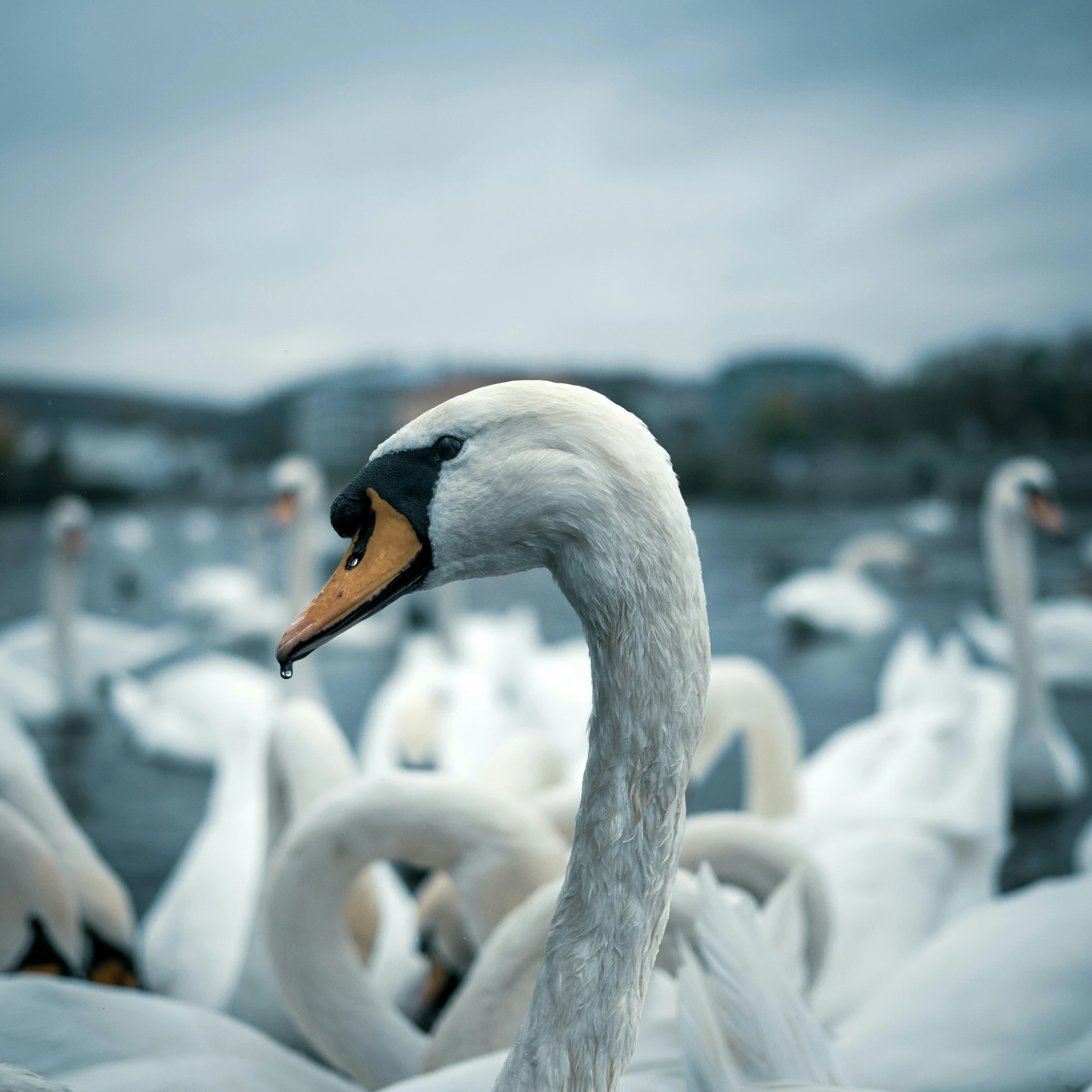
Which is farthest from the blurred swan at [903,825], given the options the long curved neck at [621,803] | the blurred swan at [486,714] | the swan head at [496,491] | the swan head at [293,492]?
the swan head at [293,492]

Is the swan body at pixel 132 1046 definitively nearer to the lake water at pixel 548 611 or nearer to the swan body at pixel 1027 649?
the lake water at pixel 548 611

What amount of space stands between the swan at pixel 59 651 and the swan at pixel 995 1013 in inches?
106

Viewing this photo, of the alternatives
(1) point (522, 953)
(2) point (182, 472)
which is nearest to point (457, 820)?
(1) point (522, 953)

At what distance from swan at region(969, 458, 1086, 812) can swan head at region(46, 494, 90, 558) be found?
288 cm

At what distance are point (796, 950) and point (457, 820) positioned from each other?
0.40 m

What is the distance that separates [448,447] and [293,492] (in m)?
2.58

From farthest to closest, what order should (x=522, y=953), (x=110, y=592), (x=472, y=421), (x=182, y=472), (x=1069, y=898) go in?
(x=110, y=592)
(x=182, y=472)
(x=1069, y=898)
(x=522, y=953)
(x=472, y=421)

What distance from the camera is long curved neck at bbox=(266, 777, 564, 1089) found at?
111 cm

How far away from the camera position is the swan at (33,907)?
1146mm

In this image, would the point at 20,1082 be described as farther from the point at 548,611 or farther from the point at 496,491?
the point at 548,611

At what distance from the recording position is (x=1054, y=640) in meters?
3.78

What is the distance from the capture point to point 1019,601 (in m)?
2.94

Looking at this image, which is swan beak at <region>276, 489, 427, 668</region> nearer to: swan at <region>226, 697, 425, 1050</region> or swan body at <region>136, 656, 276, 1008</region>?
swan at <region>226, 697, 425, 1050</region>

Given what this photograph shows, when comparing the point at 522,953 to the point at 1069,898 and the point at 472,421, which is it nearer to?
the point at 472,421
